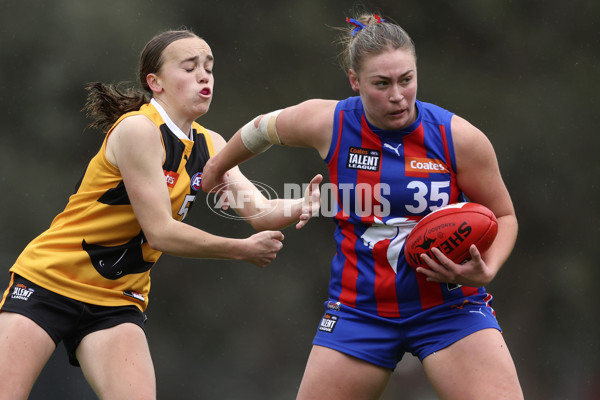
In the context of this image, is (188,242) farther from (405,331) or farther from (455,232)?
(455,232)

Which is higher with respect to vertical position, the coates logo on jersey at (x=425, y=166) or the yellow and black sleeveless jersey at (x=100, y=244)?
the coates logo on jersey at (x=425, y=166)

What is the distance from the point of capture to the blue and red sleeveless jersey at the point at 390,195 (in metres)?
2.99

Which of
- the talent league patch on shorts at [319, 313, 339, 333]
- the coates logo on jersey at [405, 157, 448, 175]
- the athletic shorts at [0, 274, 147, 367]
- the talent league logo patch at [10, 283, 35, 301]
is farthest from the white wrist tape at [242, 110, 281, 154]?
the talent league logo patch at [10, 283, 35, 301]

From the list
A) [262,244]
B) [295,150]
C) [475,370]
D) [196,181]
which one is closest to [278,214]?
[196,181]

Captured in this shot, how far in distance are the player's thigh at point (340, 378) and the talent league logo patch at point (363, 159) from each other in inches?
26.4

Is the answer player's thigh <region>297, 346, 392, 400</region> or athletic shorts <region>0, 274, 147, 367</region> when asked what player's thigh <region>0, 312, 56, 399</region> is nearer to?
athletic shorts <region>0, 274, 147, 367</region>

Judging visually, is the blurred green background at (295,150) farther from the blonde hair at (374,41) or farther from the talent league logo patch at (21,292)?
the blonde hair at (374,41)

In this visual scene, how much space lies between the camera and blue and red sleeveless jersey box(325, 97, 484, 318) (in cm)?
299

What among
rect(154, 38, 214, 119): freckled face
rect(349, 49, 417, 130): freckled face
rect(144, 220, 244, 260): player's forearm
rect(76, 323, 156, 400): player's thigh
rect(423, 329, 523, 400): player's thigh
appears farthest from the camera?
rect(154, 38, 214, 119): freckled face

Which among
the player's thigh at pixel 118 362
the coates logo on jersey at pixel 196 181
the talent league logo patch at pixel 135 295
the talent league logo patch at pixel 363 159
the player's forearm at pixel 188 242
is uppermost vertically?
the talent league logo patch at pixel 363 159

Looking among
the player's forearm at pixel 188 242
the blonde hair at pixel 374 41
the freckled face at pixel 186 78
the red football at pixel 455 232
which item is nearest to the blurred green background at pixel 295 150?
the freckled face at pixel 186 78

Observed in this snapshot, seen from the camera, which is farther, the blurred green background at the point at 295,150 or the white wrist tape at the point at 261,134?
the blurred green background at the point at 295,150

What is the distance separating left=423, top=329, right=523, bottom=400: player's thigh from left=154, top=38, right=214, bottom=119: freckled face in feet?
4.57

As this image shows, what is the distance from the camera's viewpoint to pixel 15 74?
19.5 feet
